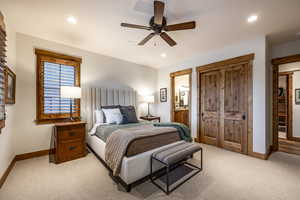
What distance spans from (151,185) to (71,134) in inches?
79.1

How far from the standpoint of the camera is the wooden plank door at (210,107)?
12.2ft

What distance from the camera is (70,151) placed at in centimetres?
284

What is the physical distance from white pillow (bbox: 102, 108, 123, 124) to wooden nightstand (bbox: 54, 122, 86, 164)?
592 millimetres

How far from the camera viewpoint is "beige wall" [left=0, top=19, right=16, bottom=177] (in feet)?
6.95

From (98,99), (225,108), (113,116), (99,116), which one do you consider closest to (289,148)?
(225,108)

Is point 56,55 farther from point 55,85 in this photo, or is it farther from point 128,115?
point 128,115

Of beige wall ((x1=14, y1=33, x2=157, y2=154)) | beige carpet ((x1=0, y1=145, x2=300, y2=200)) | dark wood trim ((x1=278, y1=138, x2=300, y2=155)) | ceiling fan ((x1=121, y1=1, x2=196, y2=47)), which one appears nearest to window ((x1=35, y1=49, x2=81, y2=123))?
beige wall ((x1=14, y1=33, x2=157, y2=154))

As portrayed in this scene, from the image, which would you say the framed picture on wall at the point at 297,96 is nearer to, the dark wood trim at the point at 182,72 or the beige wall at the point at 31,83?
the dark wood trim at the point at 182,72

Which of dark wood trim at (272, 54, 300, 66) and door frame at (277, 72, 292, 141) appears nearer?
dark wood trim at (272, 54, 300, 66)

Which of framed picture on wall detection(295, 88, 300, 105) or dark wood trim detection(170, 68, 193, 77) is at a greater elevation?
dark wood trim detection(170, 68, 193, 77)

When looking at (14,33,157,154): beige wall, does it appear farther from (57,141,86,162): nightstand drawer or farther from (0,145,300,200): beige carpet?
(57,141,86,162): nightstand drawer

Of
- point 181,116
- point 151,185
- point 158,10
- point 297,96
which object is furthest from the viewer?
point 181,116

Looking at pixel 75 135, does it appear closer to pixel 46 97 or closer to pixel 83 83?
pixel 46 97

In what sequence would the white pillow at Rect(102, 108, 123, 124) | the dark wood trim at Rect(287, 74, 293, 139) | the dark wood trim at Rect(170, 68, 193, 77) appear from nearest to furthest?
the white pillow at Rect(102, 108, 123, 124) < the dark wood trim at Rect(170, 68, 193, 77) < the dark wood trim at Rect(287, 74, 293, 139)
